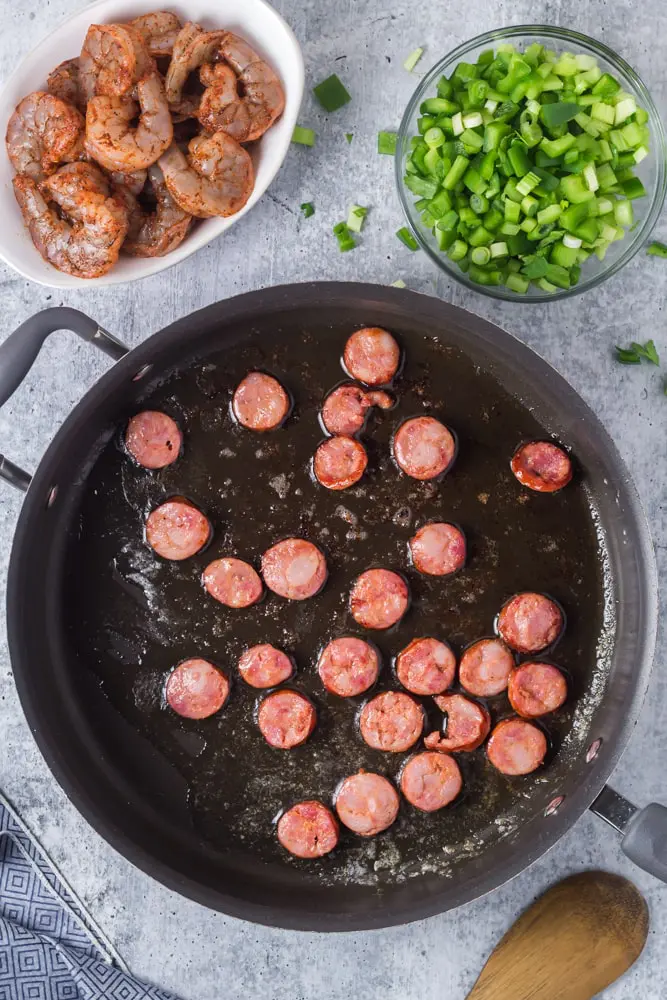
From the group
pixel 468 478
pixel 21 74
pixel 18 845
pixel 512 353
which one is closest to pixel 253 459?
pixel 468 478

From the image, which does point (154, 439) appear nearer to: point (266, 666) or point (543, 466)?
point (266, 666)

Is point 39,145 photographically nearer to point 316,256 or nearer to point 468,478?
point 316,256

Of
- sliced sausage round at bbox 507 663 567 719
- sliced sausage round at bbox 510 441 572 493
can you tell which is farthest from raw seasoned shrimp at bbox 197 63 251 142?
sliced sausage round at bbox 507 663 567 719

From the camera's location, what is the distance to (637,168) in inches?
84.0

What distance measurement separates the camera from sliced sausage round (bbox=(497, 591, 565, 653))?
207cm

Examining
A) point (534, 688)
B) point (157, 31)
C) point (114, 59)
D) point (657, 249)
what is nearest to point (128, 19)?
point (157, 31)

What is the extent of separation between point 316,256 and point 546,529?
929 mm

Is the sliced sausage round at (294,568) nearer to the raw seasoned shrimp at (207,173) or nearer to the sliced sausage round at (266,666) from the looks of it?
the sliced sausage round at (266,666)

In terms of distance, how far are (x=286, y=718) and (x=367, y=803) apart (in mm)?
291

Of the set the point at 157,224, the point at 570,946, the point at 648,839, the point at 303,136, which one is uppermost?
the point at 157,224

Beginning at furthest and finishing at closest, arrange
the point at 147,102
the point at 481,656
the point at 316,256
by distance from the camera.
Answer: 1. the point at 316,256
2. the point at 481,656
3. the point at 147,102

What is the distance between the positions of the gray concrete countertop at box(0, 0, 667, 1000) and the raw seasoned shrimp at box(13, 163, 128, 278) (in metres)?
0.25

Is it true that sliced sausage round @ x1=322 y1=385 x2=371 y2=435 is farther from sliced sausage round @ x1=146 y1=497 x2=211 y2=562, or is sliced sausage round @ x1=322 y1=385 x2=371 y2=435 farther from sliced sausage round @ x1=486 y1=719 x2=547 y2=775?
sliced sausage round @ x1=486 y1=719 x2=547 y2=775

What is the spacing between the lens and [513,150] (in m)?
1.96
